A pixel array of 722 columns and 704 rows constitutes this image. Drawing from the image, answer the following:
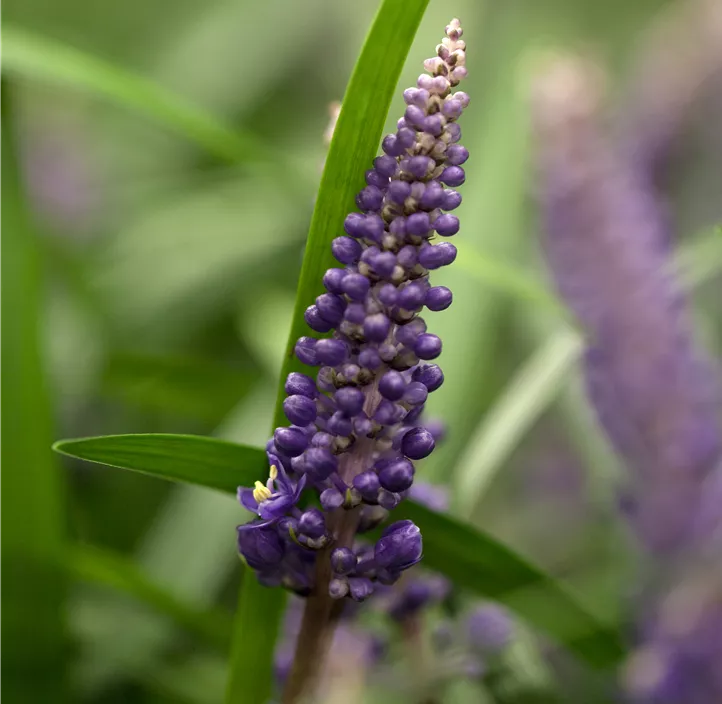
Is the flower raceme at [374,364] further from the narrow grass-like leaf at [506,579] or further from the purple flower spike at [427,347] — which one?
the narrow grass-like leaf at [506,579]

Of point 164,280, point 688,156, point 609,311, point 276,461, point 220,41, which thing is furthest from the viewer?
point 220,41

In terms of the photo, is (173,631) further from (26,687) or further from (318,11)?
(318,11)

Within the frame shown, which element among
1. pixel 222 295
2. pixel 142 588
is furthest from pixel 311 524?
pixel 222 295

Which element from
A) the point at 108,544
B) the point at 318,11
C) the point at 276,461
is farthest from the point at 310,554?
the point at 318,11

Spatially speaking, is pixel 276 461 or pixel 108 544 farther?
pixel 108 544

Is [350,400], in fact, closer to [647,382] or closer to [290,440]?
[290,440]

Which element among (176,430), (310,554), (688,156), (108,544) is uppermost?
(688,156)

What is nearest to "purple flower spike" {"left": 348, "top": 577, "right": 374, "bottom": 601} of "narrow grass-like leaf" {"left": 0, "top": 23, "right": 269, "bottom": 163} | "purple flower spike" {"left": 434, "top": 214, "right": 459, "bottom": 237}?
"purple flower spike" {"left": 434, "top": 214, "right": 459, "bottom": 237}
